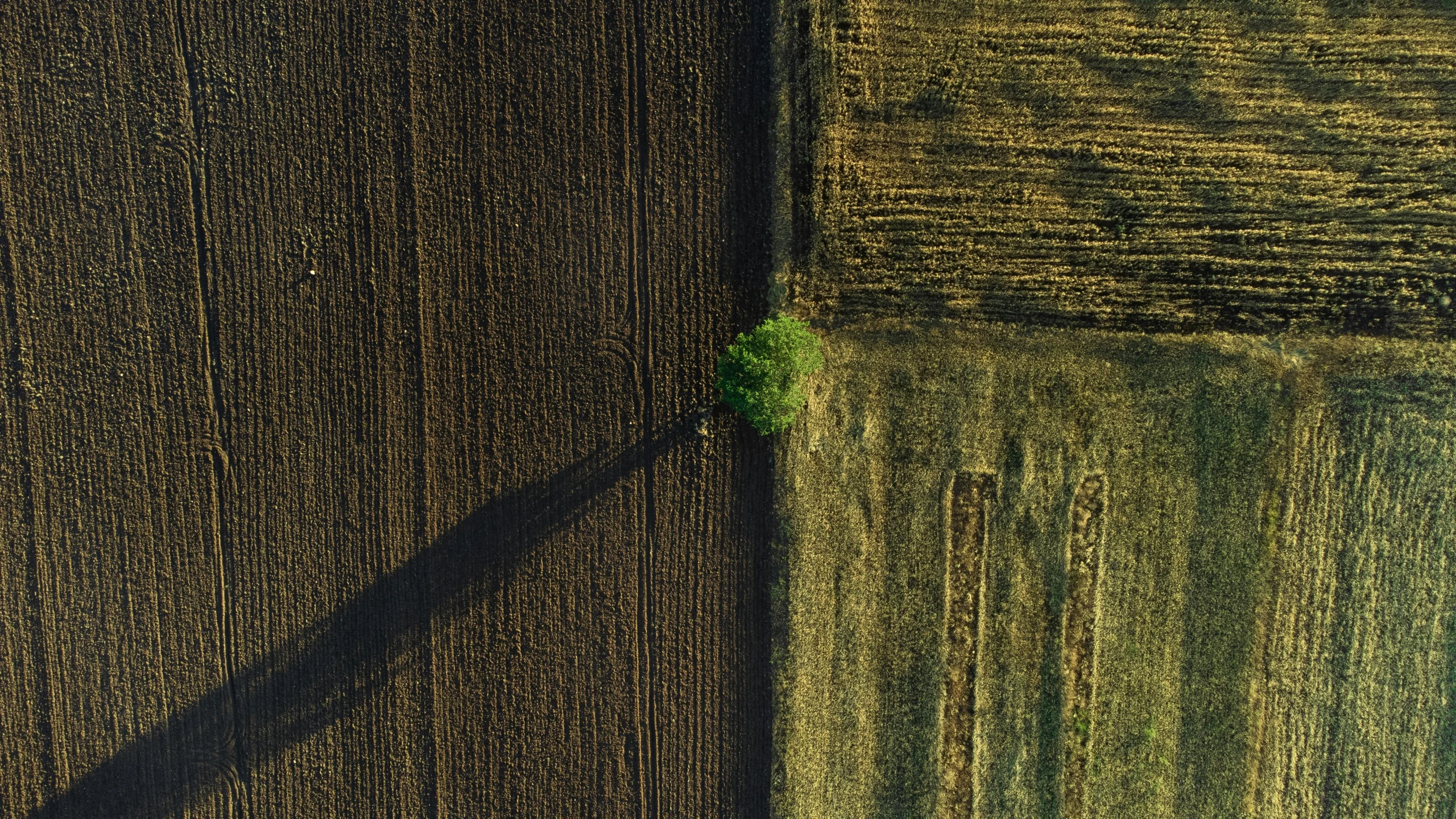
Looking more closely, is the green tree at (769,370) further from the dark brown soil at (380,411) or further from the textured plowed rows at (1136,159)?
the textured plowed rows at (1136,159)

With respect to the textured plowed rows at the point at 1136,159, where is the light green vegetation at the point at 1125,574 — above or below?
below

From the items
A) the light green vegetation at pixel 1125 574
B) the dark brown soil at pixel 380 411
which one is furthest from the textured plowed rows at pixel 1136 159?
the dark brown soil at pixel 380 411

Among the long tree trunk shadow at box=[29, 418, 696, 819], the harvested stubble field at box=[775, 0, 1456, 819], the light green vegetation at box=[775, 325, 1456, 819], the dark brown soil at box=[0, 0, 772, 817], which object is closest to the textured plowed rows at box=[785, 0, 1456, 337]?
the harvested stubble field at box=[775, 0, 1456, 819]

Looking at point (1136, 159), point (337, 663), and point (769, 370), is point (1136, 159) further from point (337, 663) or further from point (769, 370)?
point (337, 663)

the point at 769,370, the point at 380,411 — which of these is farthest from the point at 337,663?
the point at 769,370

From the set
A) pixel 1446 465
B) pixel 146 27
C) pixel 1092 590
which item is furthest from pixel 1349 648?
pixel 146 27

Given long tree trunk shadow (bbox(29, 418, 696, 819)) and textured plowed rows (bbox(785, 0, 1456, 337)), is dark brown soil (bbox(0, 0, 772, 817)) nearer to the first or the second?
long tree trunk shadow (bbox(29, 418, 696, 819))

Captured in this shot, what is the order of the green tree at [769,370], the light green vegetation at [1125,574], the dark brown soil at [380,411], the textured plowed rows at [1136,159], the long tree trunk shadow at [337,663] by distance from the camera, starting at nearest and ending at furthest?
1. the green tree at [769,370]
2. the textured plowed rows at [1136,159]
3. the light green vegetation at [1125,574]
4. the dark brown soil at [380,411]
5. the long tree trunk shadow at [337,663]
